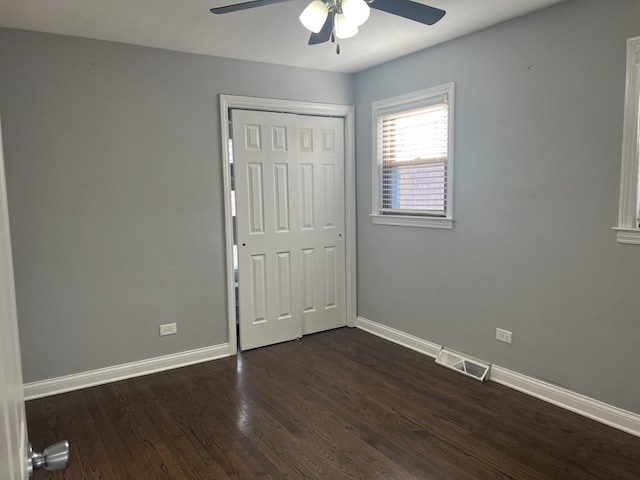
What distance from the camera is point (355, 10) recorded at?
1956 mm

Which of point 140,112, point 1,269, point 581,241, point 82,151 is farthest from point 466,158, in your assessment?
point 1,269

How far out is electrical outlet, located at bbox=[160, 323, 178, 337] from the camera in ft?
12.0

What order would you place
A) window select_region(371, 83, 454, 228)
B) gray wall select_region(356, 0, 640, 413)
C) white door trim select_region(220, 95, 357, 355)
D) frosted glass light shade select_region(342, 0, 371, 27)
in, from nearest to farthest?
frosted glass light shade select_region(342, 0, 371, 27)
gray wall select_region(356, 0, 640, 413)
window select_region(371, 83, 454, 228)
white door trim select_region(220, 95, 357, 355)

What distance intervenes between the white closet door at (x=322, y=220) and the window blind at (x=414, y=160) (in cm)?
47

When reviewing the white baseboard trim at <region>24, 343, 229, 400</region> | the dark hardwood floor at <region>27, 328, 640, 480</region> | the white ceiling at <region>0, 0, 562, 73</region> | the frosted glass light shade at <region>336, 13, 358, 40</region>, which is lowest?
the dark hardwood floor at <region>27, 328, 640, 480</region>

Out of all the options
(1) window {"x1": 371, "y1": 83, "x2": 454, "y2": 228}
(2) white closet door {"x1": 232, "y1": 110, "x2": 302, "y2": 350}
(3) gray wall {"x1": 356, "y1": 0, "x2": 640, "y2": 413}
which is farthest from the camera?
(2) white closet door {"x1": 232, "y1": 110, "x2": 302, "y2": 350}

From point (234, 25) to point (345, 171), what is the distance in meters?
1.87

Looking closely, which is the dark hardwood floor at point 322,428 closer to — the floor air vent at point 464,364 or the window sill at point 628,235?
the floor air vent at point 464,364

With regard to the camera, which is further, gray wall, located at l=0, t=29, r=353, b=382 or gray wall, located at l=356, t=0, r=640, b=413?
gray wall, located at l=0, t=29, r=353, b=382

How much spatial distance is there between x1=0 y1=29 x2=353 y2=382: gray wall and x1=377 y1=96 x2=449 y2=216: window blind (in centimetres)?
117

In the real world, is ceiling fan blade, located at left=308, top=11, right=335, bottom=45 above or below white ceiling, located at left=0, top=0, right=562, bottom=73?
below

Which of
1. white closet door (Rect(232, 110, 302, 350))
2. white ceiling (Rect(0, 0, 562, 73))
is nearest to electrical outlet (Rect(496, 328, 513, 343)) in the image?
white closet door (Rect(232, 110, 302, 350))

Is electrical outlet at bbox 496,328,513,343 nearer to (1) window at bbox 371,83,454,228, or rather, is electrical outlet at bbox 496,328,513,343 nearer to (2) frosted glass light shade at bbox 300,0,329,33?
(1) window at bbox 371,83,454,228

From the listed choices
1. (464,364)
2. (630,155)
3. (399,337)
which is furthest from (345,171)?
(630,155)
